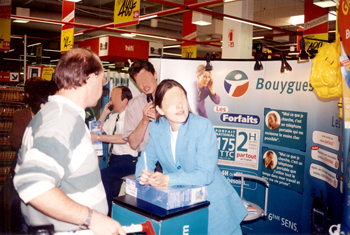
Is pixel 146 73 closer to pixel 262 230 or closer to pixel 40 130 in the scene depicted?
pixel 40 130

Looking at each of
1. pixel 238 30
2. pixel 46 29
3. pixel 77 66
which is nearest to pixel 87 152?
pixel 77 66

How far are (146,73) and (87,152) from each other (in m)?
2.04

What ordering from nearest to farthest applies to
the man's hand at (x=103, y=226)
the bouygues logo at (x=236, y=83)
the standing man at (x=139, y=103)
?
the man's hand at (x=103, y=226)
the standing man at (x=139, y=103)
the bouygues logo at (x=236, y=83)

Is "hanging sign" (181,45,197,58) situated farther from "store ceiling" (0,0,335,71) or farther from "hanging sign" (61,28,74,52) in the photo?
"hanging sign" (61,28,74,52)

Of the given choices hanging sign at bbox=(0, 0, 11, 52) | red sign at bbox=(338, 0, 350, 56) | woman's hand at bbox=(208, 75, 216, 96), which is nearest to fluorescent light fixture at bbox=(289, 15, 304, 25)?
woman's hand at bbox=(208, 75, 216, 96)

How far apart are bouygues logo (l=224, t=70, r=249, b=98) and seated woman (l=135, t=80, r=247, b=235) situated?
2.12 m

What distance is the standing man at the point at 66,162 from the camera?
4.13 ft

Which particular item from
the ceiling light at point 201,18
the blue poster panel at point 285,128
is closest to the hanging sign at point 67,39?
the ceiling light at point 201,18

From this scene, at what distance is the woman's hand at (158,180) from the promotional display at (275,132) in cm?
199

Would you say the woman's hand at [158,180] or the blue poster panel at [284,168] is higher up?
the woman's hand at [158,180]

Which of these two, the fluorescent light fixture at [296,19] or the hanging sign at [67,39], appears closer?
the hanging sign at [67,39]

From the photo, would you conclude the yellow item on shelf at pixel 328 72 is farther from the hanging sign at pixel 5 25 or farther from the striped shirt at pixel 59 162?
the hanging sign at pixel 5 25

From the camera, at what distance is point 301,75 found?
3736 mm

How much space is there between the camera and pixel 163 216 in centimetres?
171
